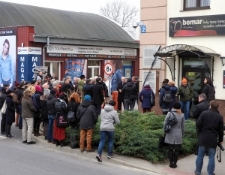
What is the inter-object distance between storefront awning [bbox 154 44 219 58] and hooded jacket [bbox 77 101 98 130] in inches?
200

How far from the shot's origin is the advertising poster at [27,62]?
22.2m

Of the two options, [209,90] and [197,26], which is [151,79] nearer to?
[197,26]

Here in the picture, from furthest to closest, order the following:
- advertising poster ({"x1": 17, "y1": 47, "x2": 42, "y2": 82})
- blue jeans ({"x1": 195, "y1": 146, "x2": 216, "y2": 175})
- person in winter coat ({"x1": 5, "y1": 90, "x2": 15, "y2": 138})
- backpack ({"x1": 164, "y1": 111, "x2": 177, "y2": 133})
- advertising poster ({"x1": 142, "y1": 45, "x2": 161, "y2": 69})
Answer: advertising poster ({"x1": 17, "y1": 47, "x2": 42, "y2": 82})
advertising poster ({"x1": 142, "y1": 45, "x2": 161, "y2": 69})
person in winter coat ({"x1": 5, "y1": 90, "x2": 15, "y2": 138})
backpack ({"x1": 164, "y1": 111, "x2": 177, "y2": 133})
blue jeans ({"x1": 195, "y1": 146, "x2": 216, "y2": 175})

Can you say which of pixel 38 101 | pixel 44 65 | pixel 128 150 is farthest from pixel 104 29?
pixel 128 150

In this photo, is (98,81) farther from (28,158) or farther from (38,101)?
(28,158)

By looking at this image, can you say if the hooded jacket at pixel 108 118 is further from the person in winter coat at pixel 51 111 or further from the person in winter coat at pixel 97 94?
the person in winter coat at pixel 97 94

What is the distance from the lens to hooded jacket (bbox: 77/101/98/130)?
10836 millimetres

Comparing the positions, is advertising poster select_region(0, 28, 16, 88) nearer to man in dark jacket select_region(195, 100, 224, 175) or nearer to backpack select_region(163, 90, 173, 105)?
backpack select_region(163, 90, 173, 105)

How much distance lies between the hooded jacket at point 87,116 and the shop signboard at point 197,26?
5.97m

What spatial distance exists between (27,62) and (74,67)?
3914mm

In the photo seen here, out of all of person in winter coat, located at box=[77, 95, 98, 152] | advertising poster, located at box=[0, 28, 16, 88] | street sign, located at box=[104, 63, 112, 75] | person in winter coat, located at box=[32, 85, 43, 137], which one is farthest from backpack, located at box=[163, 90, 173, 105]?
street sign, located at box=[104, 63, 112, 75]

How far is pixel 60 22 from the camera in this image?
96.3ft

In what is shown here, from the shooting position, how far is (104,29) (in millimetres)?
32531

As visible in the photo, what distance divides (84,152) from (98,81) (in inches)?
175
